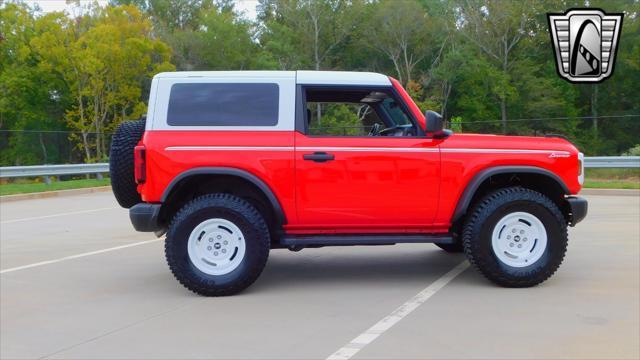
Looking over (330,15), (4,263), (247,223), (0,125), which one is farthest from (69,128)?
(247,223)

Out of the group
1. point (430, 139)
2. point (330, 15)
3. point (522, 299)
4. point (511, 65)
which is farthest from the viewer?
point (330, 15)

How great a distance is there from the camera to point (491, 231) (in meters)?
6.29

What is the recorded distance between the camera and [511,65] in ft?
165

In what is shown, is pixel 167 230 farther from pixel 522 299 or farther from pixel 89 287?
pixel 522 299

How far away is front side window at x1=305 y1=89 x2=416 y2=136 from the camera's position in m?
6.65

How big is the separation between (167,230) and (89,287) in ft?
3.38

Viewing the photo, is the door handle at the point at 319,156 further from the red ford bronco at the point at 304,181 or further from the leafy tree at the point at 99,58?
the leafy tree at the point at 99,58

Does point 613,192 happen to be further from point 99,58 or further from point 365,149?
point 99,58

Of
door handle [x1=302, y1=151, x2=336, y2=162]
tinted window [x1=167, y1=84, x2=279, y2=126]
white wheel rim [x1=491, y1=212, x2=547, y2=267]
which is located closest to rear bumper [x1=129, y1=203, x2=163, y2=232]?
tinted window [x1=167, y1=84, x2=279, y2=126]

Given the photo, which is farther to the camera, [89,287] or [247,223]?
[89,287]

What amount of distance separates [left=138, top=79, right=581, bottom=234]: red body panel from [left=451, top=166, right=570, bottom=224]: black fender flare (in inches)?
1.7

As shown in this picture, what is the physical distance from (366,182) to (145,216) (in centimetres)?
204

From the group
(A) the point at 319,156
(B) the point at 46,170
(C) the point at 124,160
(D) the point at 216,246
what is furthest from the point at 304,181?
(B) the point at 46,170

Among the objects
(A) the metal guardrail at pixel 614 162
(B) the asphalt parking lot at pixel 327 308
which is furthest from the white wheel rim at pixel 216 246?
(A) the metal guardrail at pixel 614 162
